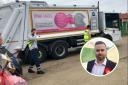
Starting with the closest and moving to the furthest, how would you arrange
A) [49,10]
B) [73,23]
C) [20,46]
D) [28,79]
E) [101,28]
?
[28,79], [20,46], [49,10], [73,23], [101,28]

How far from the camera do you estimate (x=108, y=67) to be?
3273 mm

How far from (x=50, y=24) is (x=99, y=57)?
13.1 m

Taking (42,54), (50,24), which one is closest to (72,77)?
(42,54)

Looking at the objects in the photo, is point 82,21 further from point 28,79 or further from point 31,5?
point 28,79

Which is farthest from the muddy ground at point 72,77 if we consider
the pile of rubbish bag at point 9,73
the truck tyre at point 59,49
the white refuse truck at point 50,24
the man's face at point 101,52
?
the man's face at point 101,52

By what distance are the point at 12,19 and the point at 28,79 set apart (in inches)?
174

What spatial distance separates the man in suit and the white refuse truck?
1170 cm

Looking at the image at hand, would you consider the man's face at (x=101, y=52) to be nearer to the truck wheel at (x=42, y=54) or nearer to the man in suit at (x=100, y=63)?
the man in suit at (x=100, y=63)

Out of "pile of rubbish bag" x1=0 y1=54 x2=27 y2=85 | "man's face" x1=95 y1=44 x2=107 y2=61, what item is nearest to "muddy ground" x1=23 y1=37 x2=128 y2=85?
"pile of rubbish bag" x1=0 y1=54 x2=27 y2=85

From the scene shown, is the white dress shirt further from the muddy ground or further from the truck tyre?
the truck tyre

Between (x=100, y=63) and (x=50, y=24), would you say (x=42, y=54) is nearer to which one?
(x=50, y=24)

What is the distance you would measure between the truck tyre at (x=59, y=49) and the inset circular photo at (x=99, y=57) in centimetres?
1253

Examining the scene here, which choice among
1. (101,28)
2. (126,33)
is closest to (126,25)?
(126,33)

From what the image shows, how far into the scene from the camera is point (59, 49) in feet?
53.6
